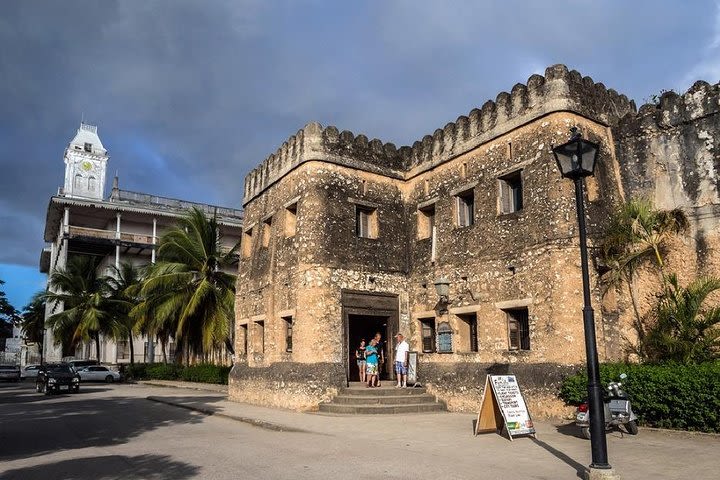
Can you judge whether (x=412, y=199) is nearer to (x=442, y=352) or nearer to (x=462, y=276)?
(x=462, y=276)

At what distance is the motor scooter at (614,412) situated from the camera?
33.1ft

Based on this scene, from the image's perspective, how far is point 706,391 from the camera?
9938 mm

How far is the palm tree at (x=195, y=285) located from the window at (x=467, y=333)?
14299 millimetres

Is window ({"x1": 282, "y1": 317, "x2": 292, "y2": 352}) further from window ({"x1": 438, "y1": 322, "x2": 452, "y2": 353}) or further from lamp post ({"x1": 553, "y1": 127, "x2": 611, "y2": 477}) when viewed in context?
lamp post ({"x1": 553, "y1": 127, "x2": 611, "y2": 477})

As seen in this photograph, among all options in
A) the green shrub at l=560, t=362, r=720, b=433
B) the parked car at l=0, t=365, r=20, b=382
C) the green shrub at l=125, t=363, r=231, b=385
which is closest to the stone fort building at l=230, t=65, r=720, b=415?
the green shrub at l=560, t=362, r=720, b=433

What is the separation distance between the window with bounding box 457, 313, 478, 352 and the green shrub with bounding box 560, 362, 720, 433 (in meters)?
3.94

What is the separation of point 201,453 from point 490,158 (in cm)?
995

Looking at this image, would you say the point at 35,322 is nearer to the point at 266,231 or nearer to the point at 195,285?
the point at 195,285

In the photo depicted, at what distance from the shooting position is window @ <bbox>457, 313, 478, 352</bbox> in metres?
15.3

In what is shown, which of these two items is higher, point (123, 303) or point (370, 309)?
point (123, 303)

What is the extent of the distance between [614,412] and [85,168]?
5395 centimetres

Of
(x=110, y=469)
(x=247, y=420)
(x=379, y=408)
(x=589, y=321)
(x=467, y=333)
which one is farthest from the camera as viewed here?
(x=467, y=333)

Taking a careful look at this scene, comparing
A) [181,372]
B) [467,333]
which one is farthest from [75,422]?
[181,372]

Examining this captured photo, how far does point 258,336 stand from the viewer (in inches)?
765
